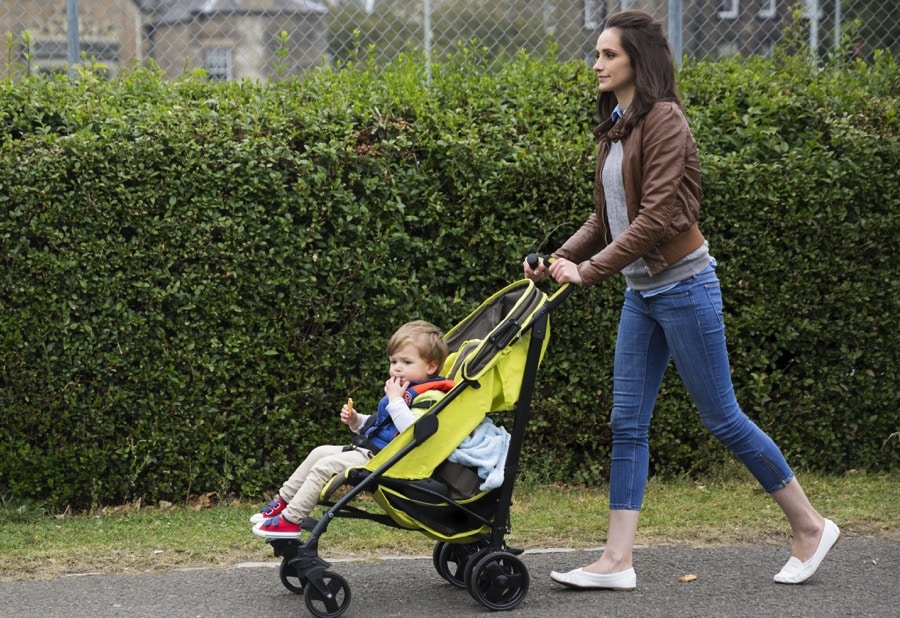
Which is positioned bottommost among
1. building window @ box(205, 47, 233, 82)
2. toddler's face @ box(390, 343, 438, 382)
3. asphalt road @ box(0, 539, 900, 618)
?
asphalt road @ box(0, 539, 900, 618)

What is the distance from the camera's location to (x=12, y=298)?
551 centimetres

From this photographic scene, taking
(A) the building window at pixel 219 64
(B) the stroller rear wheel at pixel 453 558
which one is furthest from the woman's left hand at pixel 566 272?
(A) the building window at pixel 219 64

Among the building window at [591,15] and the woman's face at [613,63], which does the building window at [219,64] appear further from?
the woman's face at [613,63]

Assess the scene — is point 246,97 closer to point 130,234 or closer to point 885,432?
point 130,234

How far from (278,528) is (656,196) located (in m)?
1.83

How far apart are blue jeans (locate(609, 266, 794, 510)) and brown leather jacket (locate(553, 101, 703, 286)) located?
169mm

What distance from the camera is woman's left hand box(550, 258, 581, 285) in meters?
4.12

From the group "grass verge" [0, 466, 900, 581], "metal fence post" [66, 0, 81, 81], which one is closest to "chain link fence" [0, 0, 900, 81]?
"metal fence post" [66, 0, 81, 81]

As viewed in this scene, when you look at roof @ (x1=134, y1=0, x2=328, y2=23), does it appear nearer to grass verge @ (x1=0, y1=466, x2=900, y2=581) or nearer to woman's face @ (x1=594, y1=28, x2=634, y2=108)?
grass verge @ (x1=0, y1=466, x2=900, y2=581)

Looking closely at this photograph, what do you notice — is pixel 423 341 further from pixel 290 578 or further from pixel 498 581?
pixel 290 578

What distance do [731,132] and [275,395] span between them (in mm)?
2916

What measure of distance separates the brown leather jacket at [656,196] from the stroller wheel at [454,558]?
47.3 inches

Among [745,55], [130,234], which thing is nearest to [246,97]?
[130,234]

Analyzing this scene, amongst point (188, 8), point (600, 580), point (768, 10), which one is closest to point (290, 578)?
point (600, 580)
